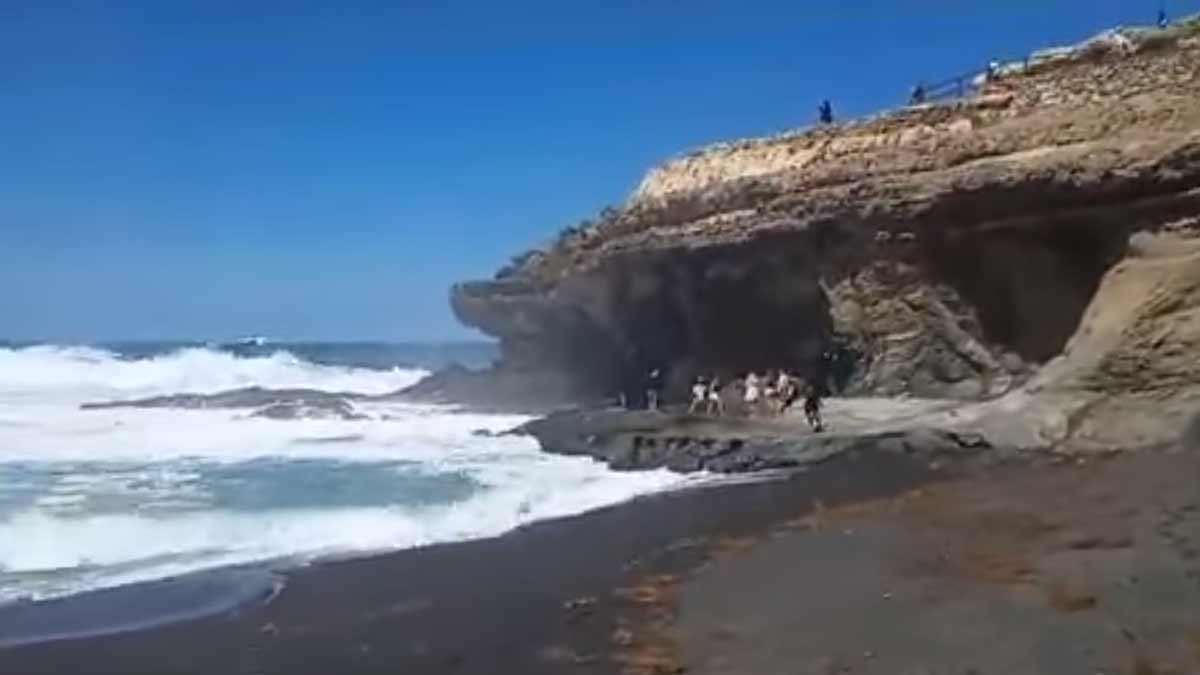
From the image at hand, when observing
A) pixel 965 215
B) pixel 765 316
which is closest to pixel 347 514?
pixel 965 215

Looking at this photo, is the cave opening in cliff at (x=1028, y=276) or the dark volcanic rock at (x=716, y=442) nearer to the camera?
the dark volcanic rock at (x=716, y=442)

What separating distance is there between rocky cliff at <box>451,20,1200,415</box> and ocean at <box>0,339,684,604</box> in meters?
5.66

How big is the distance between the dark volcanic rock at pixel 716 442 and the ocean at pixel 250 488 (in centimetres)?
68

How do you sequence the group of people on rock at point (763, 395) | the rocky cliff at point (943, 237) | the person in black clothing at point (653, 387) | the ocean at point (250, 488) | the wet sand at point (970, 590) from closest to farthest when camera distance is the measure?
the wet sand at point (970, 590) < the ocean at point (250, 488) < the rocky cliff at point (943, 237) < the group of people on rock at point (763, 395) < the person in black clothing at point (653, 387)

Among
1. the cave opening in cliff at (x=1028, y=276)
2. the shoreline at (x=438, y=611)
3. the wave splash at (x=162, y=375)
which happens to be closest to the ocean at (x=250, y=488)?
the shoreline at (x=438, y=611)

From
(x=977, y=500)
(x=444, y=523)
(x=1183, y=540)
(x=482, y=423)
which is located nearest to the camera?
(x=1183, y=540)

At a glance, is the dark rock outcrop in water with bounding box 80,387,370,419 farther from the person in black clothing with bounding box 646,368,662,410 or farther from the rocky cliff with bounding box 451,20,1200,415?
the rocky cliff with bounding box 451,20,1200,415

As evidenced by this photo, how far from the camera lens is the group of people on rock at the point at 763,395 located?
2475cm

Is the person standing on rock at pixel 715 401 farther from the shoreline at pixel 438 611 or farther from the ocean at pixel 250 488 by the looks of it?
the shoreline at pixel 438 611

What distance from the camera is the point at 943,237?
25.0 metres

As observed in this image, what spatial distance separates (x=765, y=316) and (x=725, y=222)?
229 cm

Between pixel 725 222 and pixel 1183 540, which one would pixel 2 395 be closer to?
pixel 725 222

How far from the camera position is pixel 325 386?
58625mm

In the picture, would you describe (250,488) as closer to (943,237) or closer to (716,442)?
(716,442)
